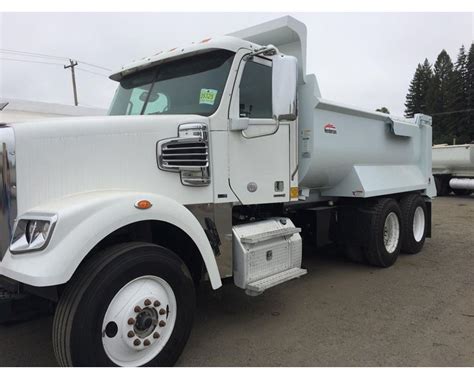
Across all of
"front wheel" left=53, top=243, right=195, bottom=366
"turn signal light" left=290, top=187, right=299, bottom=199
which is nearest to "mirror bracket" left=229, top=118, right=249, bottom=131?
"turn signal light" left=290, top=187, right=299, bottom=199

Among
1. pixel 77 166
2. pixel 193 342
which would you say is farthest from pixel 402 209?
pixel 77 166

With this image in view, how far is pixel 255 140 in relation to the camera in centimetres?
403

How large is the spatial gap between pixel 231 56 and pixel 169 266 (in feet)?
6.67

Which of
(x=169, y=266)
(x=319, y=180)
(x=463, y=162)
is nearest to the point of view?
(x=169, y=266)

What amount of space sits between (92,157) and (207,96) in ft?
3.96

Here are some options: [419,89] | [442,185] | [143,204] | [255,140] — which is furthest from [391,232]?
[419,89]

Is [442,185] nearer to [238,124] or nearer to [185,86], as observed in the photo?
[238,124]

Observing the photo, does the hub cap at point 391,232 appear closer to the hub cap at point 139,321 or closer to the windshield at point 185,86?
the windshield at point 185,86

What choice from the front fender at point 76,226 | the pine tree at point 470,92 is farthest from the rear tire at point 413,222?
the pine tree at point 470,92

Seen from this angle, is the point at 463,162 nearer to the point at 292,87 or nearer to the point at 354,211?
the point at 354,211

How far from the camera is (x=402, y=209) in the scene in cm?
690

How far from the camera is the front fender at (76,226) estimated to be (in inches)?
100

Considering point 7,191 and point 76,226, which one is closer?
point 76,226

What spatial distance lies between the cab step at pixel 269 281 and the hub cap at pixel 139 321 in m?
0.91
